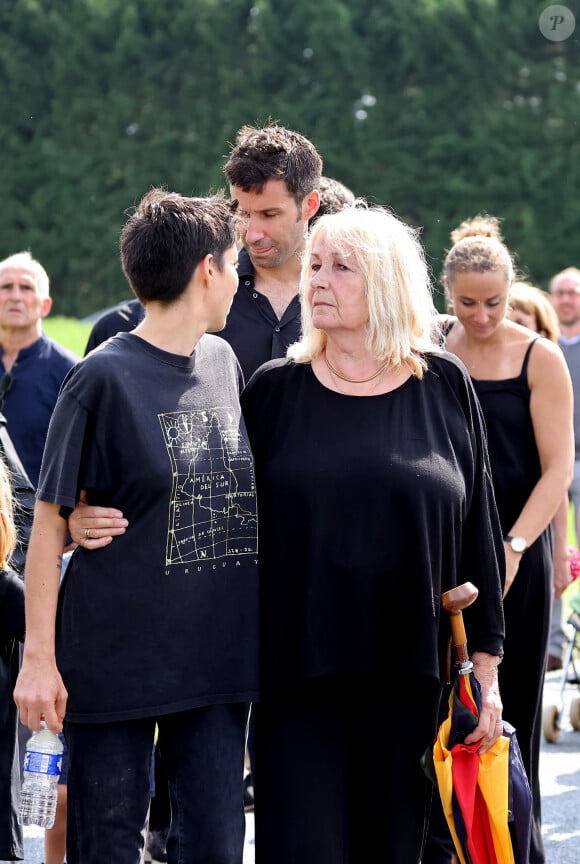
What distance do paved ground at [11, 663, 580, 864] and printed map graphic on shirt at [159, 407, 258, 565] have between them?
2116 millimetres

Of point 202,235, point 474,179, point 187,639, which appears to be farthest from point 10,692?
point 474,179

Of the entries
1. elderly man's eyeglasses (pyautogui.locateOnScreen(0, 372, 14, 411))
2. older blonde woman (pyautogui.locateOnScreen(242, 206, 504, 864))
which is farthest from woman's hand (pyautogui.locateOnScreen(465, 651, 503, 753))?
elderly man's eyeglasses (pyautogui.locateOnScreen(0, 372, 14, 411))

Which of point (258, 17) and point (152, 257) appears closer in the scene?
point (152, 257)

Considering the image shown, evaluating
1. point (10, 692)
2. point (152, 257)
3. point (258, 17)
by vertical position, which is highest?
point (258, 17)

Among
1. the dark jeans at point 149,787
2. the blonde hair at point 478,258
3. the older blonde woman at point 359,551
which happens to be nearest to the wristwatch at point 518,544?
the blonde hair at point 478,258

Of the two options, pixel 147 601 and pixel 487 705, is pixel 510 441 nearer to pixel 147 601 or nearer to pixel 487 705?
pixel 487 705

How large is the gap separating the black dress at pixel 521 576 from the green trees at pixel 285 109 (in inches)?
1228

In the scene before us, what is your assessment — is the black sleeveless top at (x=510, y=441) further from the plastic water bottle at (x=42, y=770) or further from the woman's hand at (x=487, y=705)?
the plastic water bottle at (x=42, y=770)

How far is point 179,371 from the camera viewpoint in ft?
9.78

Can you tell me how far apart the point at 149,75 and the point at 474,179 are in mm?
10427

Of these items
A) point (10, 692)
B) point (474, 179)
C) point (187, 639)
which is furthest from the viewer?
point (474, 179)

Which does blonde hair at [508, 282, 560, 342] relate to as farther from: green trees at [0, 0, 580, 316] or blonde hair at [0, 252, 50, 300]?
green trees at [0, 0, 580, 316]

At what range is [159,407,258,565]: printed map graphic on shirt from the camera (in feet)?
9.48

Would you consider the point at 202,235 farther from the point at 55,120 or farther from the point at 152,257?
the point at 55,120
